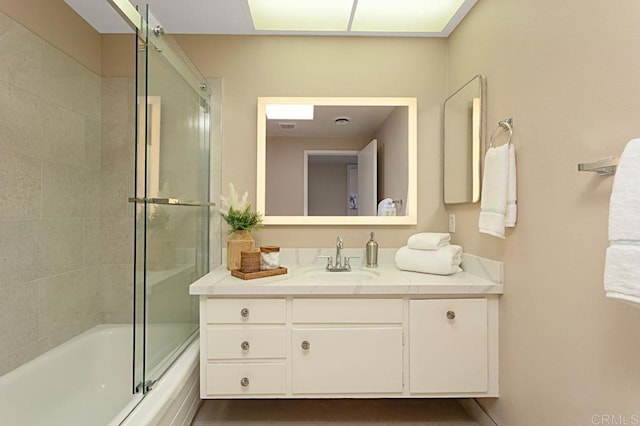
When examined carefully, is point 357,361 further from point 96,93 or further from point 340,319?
point 96,93

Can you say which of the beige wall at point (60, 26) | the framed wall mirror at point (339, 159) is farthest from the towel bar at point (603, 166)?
the beige wall at point (60, 26)

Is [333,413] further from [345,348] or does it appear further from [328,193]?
[328,193]

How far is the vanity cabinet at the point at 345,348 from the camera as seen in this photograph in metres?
1.68

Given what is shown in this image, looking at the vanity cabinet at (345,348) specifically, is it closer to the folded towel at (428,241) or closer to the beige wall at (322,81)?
the folded towel at (428,241)

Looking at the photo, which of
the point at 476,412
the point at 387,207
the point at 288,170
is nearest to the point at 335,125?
the point at 288,170

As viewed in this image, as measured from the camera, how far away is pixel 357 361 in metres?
1.69

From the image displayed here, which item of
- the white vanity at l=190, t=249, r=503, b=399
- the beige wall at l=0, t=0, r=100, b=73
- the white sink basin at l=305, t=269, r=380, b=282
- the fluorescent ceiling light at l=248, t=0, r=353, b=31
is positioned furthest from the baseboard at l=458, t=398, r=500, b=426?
the beige wall at l=0, t=0, r=100, b=73

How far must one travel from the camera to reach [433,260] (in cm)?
191

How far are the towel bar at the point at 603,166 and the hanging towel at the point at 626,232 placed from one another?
6 centimetres

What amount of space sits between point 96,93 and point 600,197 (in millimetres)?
2590

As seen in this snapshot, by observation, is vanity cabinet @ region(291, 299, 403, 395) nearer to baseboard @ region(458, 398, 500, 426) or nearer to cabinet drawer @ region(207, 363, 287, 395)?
cabinet drawer @ region(207, 363, 287, 395)

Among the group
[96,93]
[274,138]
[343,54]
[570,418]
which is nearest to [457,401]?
[570,418]

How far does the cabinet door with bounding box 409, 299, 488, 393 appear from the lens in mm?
1696

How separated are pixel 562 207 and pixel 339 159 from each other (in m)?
1.27
